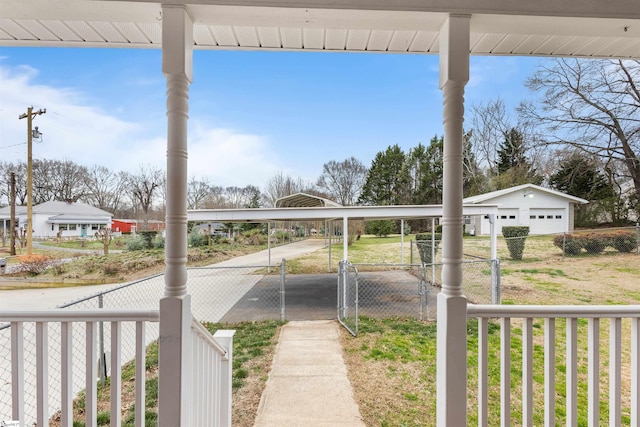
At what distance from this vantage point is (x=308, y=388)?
8.96ft

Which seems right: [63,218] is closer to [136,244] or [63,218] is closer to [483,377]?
[136,244]

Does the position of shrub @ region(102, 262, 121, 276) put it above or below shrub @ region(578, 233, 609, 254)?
below

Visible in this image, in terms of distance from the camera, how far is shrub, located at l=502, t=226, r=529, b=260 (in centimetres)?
557

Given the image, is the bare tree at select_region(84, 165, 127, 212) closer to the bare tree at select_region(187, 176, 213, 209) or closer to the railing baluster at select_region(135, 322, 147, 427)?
the bare tree at select_region(187, 176, 213, 209)

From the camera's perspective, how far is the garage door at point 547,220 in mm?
4191

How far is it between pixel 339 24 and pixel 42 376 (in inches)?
77.3

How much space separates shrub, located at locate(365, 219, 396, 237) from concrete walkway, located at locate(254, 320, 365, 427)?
7090 mm

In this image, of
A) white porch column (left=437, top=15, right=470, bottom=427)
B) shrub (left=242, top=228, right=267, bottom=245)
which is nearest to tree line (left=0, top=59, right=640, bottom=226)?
white porch column (left=437, top=15, right=470, bottom=427)

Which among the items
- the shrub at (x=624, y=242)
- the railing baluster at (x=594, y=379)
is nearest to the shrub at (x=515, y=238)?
the shrub at (x=624, y=242)

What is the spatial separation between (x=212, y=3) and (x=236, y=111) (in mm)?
8297

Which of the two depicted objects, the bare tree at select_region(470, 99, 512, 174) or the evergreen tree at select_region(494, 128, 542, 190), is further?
the bare tree at select_region(470, 99, 512, 174)

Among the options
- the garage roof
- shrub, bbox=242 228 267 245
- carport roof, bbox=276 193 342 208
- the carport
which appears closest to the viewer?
the garage roof

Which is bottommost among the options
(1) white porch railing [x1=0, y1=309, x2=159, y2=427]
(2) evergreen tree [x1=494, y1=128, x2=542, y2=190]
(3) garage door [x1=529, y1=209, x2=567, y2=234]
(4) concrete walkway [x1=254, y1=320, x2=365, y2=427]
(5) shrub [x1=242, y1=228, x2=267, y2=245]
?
(4) concrete walkway [x1=254, y1=320, x2=365, y2=427]

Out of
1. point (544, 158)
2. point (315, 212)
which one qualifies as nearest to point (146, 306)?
point (315, 212)
